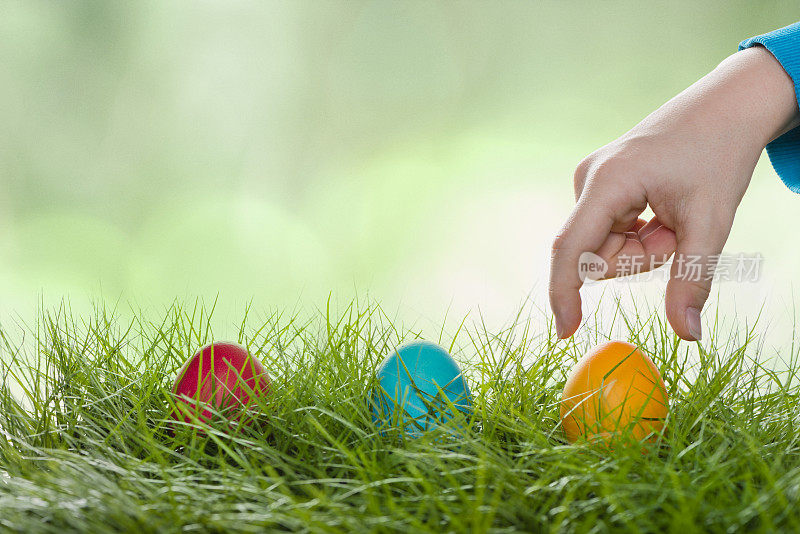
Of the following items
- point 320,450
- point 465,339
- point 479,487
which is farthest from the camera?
point 465,339

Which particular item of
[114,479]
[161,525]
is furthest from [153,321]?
[161,525]

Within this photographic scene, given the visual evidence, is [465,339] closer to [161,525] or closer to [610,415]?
[610,415]

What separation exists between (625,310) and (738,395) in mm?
188

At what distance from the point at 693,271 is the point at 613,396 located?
0.16 metres

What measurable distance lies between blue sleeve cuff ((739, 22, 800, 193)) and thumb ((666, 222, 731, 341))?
0.21 m

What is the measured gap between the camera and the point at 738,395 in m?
0.75

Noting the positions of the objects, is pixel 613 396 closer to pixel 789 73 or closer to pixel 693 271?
pixel 693 271

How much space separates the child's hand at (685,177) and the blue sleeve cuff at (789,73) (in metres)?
0.01

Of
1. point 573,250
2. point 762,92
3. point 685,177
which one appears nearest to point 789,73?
point 762,92

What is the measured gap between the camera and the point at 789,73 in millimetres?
763

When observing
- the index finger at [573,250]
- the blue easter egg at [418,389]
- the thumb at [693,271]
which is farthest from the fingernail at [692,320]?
the blue easter egg at [418,389]

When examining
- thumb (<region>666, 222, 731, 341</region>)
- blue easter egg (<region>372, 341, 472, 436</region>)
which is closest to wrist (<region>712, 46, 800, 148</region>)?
thumb (<region>666, 222, 731, 341</region>)

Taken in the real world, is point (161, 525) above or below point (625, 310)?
below

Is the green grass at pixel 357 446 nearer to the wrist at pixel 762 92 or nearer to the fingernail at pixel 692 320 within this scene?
the fingernail at pixel 692 320
